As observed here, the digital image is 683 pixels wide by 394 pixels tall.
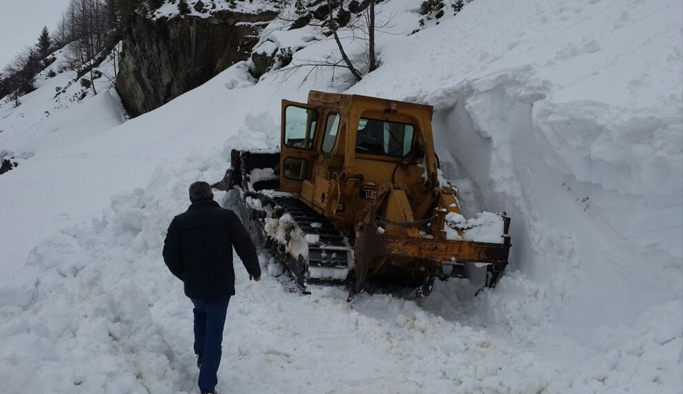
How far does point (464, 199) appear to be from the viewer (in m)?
8.34

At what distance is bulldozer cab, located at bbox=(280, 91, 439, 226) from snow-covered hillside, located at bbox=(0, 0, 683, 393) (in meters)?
1.08

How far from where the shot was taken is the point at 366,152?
7512 mm

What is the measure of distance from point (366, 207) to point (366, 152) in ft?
4.97

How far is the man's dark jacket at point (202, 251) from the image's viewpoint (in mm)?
4113

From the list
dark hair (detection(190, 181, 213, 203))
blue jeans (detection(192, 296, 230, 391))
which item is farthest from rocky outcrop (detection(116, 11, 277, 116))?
blue jeans (detection(192, 296, 230, 391))

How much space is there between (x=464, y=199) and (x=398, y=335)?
3.33 meters

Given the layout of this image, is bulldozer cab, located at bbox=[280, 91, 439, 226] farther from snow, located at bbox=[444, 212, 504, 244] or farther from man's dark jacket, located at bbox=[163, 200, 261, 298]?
man's dark jacket, located at bbox=[163, 200, 261, 298]

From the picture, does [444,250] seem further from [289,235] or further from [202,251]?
[202,251]

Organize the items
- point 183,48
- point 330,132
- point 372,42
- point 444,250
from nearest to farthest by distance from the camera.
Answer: point 444,250 < point 330,132 < point 372,42 < point 183,48

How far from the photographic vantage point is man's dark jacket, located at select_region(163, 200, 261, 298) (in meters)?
4.11

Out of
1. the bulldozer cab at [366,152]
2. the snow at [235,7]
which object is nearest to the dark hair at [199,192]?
the bulldozer cab at [366,152]

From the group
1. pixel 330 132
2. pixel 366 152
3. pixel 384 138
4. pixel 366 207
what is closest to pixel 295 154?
pixel 330 132

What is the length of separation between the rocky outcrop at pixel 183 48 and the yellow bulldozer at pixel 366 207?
56.4ft

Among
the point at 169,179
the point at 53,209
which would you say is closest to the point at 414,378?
the point at 169,179
